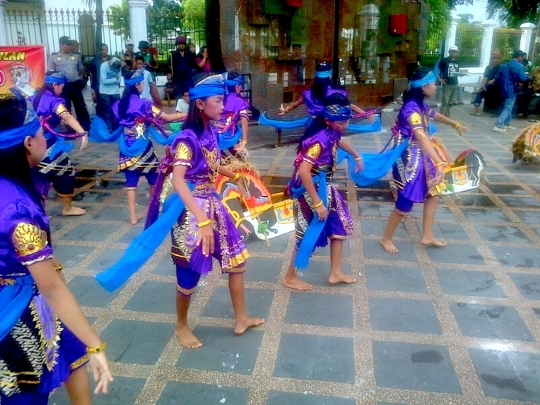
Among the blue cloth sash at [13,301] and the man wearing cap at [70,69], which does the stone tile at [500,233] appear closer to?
the blue cloth sash at [13,301]

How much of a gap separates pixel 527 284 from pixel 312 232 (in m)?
1.94

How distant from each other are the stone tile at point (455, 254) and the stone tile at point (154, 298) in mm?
2469

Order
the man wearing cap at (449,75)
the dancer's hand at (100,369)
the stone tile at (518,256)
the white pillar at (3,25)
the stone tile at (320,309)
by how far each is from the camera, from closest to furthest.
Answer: the dancer's hand at (100,369) < the stone tile at (320,309) < the stone tile at (518,256) < the man wearing cap at (449,75) < the white pillar at (3,25)

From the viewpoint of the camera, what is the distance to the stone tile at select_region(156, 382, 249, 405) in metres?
2.83

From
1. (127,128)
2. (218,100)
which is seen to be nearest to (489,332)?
(218,100)

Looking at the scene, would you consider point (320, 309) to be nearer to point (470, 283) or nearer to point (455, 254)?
point (470, 283)

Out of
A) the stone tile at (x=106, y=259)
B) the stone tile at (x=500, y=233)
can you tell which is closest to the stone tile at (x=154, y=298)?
the stone tile at (x=106, y=259)

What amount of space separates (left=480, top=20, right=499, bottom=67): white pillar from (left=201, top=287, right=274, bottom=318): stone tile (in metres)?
17.5

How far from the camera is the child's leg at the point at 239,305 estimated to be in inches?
130

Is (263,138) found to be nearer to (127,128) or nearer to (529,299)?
(127,128)

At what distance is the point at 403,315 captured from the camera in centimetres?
373

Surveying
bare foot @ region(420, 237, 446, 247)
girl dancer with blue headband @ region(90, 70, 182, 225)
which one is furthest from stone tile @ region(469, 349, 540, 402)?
girl dancer with blue headband @ region(90, 70, 182, 225)

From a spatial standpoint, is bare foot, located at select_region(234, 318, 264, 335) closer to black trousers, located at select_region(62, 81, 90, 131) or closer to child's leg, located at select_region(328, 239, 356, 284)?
child's leg, located at select_region(328, 239, 356, 284)

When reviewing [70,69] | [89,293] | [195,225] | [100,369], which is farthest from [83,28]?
[100,369]
